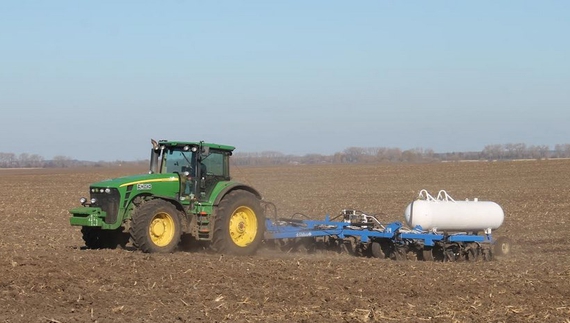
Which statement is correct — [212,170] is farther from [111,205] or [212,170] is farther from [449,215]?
[449,215]

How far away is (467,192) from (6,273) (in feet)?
93.1

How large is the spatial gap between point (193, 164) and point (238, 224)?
4.39 feet

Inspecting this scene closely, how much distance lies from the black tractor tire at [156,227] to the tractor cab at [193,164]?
603mm

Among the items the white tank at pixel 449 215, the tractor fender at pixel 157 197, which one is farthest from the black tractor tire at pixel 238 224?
the white tank at pixel 449 215

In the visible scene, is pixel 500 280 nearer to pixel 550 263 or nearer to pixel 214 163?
pixel 550 263

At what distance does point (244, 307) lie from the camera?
366 inches

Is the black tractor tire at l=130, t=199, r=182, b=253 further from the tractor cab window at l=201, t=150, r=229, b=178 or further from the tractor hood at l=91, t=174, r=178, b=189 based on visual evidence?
the tractor cab window at l=201, t=150, r=229, b=178

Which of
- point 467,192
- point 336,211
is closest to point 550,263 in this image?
point 336,211

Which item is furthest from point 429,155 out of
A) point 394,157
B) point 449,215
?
point 449,215

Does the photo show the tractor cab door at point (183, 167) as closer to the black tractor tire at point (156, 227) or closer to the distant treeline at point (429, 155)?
the black tractor tire at point (156, 227)

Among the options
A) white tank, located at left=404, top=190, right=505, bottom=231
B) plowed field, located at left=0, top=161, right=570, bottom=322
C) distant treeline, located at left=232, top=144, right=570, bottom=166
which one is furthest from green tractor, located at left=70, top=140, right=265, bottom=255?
distant treeline, located at left=232, top=144, right=570, bottom=166

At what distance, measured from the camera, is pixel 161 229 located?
44.0 ft

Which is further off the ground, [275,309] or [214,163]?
[214,163]

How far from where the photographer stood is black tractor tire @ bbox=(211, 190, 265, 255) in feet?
45.6
